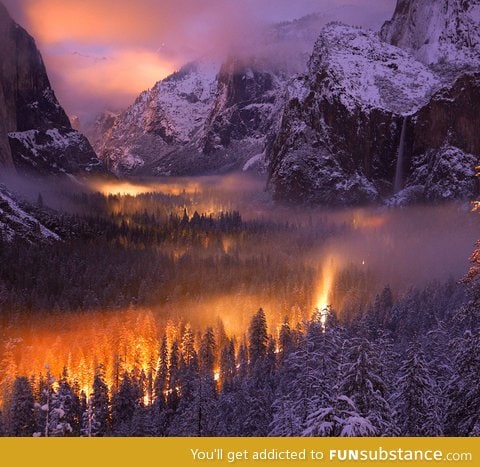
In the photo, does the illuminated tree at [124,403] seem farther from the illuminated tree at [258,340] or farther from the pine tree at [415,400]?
the pine tree at [415,400]

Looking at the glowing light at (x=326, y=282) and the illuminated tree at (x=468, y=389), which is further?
the glowing light at (x=326, y=282)

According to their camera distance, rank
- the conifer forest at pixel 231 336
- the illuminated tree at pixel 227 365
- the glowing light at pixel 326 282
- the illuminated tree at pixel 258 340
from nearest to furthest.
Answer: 1. the conifer forest at pixel 231 336
2. the illuminated tree at pixel 227 365
3. the illuminated tree at pixel 258 340
4. the glowing light at pixel 326 282

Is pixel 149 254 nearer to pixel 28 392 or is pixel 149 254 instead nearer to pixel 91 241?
pixel 91 241

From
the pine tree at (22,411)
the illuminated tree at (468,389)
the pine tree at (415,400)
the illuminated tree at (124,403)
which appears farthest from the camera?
the illuminated tree at (124,403)

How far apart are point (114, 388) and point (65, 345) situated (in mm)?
17637

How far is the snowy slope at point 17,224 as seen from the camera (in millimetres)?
141750

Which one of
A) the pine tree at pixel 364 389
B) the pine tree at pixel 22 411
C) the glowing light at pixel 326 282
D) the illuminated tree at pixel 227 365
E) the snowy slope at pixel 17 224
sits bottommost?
the glowing light at pixel 326 282

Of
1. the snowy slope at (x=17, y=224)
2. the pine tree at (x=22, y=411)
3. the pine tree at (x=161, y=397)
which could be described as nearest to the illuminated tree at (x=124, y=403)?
the pine tree at (x=161, y=397)

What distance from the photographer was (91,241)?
16412cm

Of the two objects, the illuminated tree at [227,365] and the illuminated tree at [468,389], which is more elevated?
the illuminated tree at [468,389]

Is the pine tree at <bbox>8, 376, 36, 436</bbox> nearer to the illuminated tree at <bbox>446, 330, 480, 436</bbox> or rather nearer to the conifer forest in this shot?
the conifer forest

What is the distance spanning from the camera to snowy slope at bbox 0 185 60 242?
142 meters
